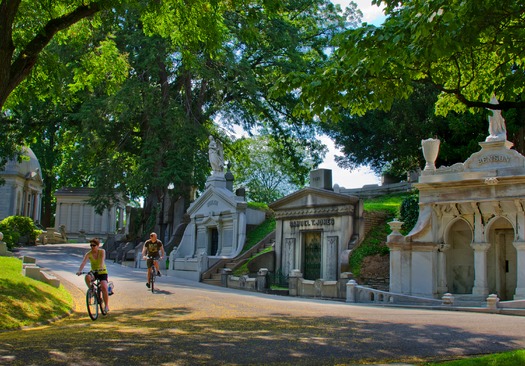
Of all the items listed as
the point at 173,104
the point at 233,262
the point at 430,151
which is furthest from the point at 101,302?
the point at 173,104

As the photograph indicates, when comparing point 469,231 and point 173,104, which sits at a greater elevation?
point 173,104

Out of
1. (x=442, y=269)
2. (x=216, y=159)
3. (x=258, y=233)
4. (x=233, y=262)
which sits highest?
(x=216, y=159)

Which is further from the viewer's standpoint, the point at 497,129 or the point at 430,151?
the point at 430,151

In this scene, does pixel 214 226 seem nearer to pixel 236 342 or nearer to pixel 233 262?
pixel 233 262

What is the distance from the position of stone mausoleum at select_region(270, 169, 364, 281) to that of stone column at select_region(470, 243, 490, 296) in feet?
14.6

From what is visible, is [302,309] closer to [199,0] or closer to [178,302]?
[178,302]

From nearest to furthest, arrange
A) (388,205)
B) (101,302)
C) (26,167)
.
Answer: (101,302)
(388,205)
(26,167)

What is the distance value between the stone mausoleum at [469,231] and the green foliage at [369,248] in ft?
6.69

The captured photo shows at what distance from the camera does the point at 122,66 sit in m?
17.0

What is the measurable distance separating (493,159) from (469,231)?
8.94ft

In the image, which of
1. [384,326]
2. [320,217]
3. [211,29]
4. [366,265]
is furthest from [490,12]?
[320,217]

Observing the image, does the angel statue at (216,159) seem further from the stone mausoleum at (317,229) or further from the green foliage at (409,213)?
the green foliage at (409,213)

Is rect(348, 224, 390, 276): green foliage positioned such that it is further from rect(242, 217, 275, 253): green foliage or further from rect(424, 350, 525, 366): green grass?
rect(424, 350, 525, 366): green grass

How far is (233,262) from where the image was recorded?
2511 centimetres
